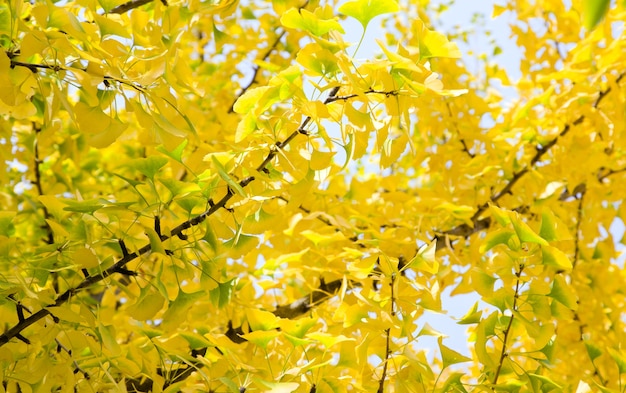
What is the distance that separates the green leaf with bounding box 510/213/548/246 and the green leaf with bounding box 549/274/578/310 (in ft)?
0.25

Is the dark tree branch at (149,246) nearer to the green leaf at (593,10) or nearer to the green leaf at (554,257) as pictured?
the green leaf at (554,257)

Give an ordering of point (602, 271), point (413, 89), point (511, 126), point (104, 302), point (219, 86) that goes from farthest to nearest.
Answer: point (219, 86)
point (602, 271)
point (511, 126)
point (104, 302)
point (413, 89)

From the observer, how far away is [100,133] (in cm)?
68

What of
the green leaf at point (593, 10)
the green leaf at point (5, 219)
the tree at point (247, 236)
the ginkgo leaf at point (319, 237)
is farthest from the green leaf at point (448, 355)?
the green leaf at point (593, 10)

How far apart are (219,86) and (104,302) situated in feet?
2.30

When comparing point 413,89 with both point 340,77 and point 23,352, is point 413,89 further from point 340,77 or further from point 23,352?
point 23,352

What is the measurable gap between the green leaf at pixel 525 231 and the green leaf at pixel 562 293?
8 centimetres

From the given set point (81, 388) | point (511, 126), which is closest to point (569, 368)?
point (511, 126)

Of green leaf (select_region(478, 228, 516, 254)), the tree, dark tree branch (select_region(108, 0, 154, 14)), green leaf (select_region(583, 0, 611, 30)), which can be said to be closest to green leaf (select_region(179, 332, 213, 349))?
the tree

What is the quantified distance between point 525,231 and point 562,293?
11 cm

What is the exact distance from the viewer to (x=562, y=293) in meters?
0.79

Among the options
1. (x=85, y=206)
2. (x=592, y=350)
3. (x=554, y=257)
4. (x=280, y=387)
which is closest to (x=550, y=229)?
(x=554, y=257)

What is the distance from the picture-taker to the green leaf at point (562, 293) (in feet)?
2.57

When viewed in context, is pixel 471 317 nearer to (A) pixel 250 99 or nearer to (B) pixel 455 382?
(B) pixel 455 382
